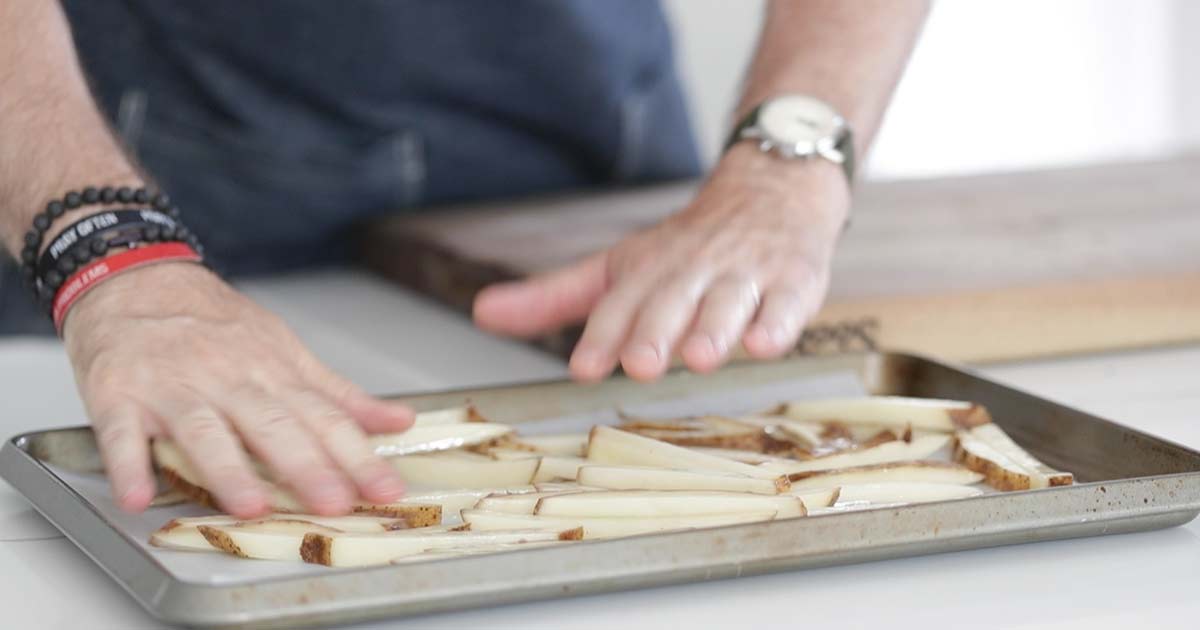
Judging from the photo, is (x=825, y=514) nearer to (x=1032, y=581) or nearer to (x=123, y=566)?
(x=1032, y=581)

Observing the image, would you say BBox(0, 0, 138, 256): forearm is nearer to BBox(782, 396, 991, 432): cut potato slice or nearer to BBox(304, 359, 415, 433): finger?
BBox(304, 359, 415, 433): finger

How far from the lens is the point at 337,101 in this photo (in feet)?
6.48

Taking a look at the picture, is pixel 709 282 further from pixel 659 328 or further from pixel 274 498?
pixel 274 498

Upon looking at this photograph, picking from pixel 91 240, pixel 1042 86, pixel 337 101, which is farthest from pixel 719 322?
pixel 1042 86

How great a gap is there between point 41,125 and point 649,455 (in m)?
0.59

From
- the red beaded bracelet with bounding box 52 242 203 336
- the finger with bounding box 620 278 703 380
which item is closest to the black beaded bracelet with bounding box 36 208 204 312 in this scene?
the red beaded bracelet with bounding box 52 242 203 336

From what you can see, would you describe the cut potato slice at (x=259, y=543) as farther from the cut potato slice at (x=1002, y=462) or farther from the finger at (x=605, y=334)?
the cut potato slice at (x=1002, y=462)

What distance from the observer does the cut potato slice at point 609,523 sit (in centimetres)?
88

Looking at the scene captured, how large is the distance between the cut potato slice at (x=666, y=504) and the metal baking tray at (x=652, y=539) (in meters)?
0.04

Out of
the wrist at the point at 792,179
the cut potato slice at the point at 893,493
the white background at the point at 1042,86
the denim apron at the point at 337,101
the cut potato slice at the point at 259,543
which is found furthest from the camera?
the white background at the point at 1042,86

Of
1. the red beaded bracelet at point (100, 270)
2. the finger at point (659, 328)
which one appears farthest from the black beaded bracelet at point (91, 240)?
the finger at point (659, 328)

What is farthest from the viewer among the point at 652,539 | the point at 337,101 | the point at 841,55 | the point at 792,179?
the point at 337,101

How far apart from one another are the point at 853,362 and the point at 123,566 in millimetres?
661

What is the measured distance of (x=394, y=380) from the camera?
1.47 metres
